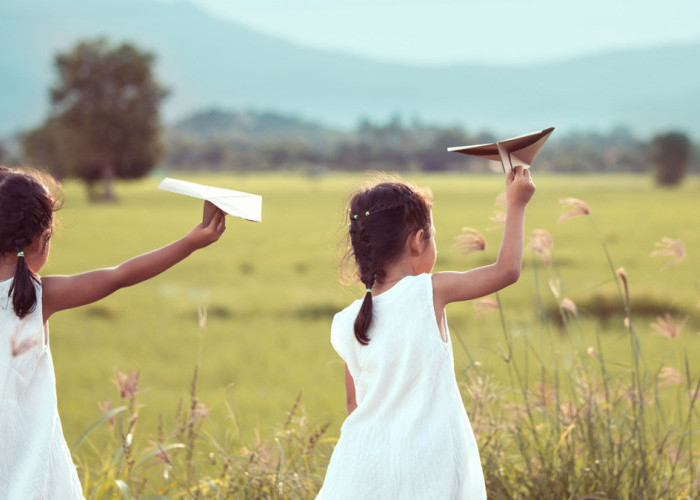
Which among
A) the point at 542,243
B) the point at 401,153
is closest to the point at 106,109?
the point at 542,243

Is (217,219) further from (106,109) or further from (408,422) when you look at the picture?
(106,109)

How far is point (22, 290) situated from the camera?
96.0 inches

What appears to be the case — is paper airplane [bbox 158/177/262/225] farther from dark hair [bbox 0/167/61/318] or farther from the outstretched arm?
dark hair [bbox 0/167/61/318]

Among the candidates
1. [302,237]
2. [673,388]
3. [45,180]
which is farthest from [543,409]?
[302,237]

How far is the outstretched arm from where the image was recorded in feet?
8.24

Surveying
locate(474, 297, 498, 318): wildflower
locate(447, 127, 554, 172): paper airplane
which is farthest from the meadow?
locate(447, 127, 554, 172): paper airplane

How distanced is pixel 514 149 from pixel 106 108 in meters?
58.2

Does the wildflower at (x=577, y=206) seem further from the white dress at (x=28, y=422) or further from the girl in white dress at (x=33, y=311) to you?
the white dress at (x=28, y=422)

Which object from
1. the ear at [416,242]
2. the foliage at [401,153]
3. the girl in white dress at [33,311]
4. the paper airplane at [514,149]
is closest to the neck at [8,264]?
the girl in white dress at [33,311]

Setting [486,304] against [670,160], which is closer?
[486,304]

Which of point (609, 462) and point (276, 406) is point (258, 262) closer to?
point (276, 406)

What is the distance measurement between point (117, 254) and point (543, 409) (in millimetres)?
20435

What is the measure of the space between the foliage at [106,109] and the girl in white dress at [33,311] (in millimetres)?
57284

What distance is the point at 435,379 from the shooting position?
2467 mm
